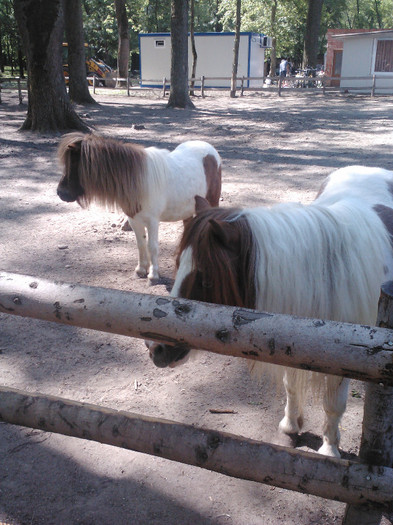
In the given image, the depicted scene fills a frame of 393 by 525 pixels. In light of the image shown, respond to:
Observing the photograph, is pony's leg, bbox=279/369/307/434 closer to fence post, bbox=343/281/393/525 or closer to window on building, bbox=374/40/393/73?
fence post, bbox=343/281/393/525

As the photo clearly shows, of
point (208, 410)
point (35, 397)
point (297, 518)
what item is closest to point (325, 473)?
point (297, 518)

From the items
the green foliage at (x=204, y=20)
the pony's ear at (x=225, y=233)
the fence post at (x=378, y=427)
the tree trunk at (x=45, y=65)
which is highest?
the green foliage at (x=204, y=20)

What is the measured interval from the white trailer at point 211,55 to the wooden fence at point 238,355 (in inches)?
1338

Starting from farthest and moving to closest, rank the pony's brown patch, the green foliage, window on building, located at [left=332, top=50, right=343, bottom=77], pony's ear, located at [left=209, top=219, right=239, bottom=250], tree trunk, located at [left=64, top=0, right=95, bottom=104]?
the green foliage, window on building, located at [left=332, top=50, right=343, bottom=77], tree trunk, located at [left=64, top=0, right=95, bottom=104], the pony's brown patch, pony's ear, located at [left=209, top=219, right=239, bottom=250]

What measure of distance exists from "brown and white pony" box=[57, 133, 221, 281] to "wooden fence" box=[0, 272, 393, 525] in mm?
2780

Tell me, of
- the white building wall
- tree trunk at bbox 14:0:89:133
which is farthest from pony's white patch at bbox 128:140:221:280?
the white building wall

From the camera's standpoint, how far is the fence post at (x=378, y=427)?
5.24 ft

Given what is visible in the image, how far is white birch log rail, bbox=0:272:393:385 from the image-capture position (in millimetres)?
1369

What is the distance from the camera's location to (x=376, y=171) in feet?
11.8

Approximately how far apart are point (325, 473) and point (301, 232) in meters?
1.06

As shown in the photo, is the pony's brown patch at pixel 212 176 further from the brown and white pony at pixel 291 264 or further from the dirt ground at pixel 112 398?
the brown and white pony at pixel 291 264

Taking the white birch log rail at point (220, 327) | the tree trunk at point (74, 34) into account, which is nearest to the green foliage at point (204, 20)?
the tree trunk at point (74, 34)

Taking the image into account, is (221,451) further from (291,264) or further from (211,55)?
(211,55)

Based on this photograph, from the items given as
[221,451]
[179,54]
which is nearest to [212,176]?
[221,451]
